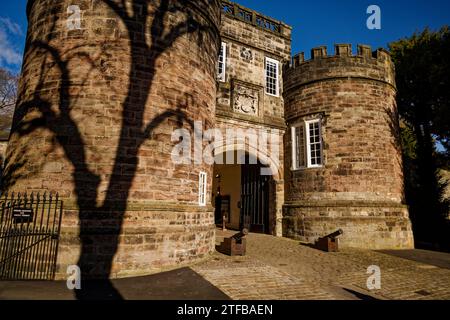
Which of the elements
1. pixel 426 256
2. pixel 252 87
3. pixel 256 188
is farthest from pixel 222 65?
pixel 426 256

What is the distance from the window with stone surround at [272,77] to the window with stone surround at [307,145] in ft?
7.48

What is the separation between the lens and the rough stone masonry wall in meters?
12.6

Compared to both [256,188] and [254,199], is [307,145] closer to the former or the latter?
[256,188]

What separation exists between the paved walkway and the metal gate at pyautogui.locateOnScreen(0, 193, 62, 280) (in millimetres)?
466

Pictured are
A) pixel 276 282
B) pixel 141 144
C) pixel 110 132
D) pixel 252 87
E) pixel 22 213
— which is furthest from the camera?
pixel 252 87

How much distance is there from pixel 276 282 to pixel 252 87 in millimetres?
9543

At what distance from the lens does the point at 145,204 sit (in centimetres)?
668

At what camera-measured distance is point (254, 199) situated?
15.0 metres

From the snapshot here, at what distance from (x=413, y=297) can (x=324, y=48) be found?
10.9m

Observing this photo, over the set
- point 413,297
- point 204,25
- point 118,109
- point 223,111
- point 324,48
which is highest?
point 324,48

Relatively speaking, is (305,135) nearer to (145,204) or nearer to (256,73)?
(256,73)

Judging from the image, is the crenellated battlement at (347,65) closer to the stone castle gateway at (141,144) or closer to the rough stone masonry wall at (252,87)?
the stone castle gateway at (141,144)

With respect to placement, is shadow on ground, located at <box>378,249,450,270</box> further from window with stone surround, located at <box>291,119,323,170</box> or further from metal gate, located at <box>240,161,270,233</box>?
metal gate, located at <box>240,161,270,233</box>
